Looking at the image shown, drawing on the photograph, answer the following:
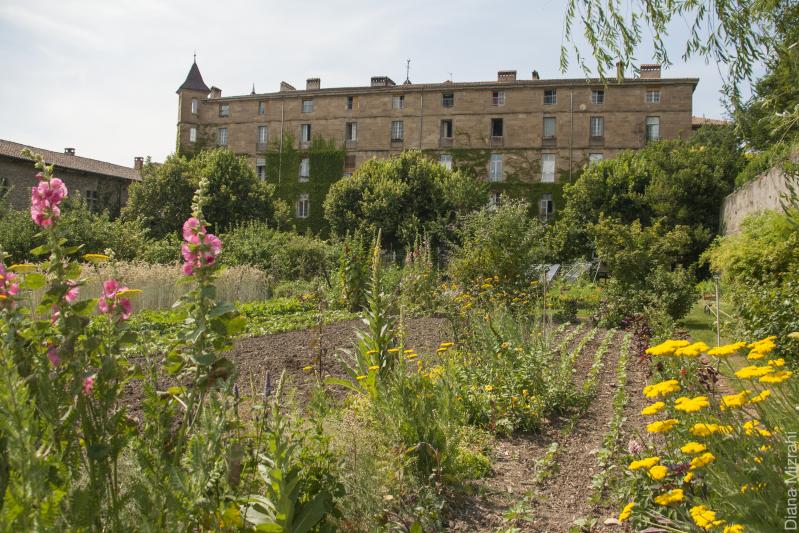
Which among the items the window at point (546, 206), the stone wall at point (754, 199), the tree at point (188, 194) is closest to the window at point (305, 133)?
the tree at point (188, 194)

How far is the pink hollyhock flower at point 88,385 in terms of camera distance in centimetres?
233

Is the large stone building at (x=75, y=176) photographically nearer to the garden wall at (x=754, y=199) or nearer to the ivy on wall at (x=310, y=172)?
the ivy on wall at (x=310, y=172)

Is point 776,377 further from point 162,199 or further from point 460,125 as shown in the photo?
point 460,125

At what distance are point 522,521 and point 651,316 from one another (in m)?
5.39

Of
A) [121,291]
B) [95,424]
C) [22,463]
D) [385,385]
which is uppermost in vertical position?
[121,291]

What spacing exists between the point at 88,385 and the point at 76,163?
3828 cm

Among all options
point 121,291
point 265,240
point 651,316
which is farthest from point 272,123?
point 121,291

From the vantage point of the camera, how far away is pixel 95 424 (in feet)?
7.59

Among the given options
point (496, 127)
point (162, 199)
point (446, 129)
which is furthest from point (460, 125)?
point (162, 199)

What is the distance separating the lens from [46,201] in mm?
2578

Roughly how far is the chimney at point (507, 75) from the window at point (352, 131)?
919cm

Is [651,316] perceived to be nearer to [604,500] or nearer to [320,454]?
[604,500]

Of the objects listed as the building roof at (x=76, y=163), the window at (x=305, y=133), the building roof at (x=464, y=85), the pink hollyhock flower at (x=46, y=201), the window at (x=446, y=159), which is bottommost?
the pink hollyhock flower at (x=46, y=201)

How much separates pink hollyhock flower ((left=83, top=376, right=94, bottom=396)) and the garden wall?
10.4 metres
